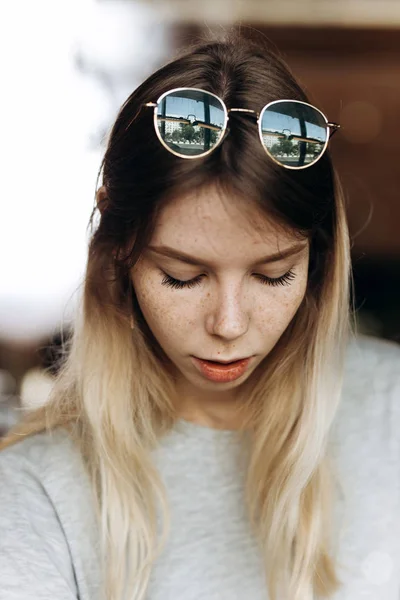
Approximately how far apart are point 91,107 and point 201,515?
1.16m

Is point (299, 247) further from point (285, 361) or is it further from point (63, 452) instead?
point (63, 452)

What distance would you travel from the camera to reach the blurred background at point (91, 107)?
2.41 metres

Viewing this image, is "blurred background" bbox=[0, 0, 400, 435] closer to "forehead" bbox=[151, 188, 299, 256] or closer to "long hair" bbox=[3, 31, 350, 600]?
"long hair" bbox=[3, 31, 350, 600]

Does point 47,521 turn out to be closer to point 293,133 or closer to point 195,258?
point 195,258

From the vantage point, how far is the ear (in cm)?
117

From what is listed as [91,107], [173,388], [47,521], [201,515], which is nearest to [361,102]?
[91,107]

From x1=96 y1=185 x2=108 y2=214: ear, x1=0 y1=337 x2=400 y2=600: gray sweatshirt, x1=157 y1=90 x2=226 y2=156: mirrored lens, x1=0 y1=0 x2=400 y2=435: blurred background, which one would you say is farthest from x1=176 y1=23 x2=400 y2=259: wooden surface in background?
x1=157 y1=90 x2=226 y2=156: mirrored lens

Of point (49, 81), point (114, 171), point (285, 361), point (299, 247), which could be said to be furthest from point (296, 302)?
point (49, 81)

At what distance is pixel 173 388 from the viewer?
1.33 m

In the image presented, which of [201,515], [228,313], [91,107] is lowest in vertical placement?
[201,515]

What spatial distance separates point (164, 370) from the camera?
131 cm

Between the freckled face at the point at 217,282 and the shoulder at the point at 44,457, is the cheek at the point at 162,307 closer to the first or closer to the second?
the freckled face at the point at 217,282

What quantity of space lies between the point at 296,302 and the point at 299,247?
74mm

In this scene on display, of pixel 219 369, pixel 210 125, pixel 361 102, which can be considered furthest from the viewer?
pixel 361 102
